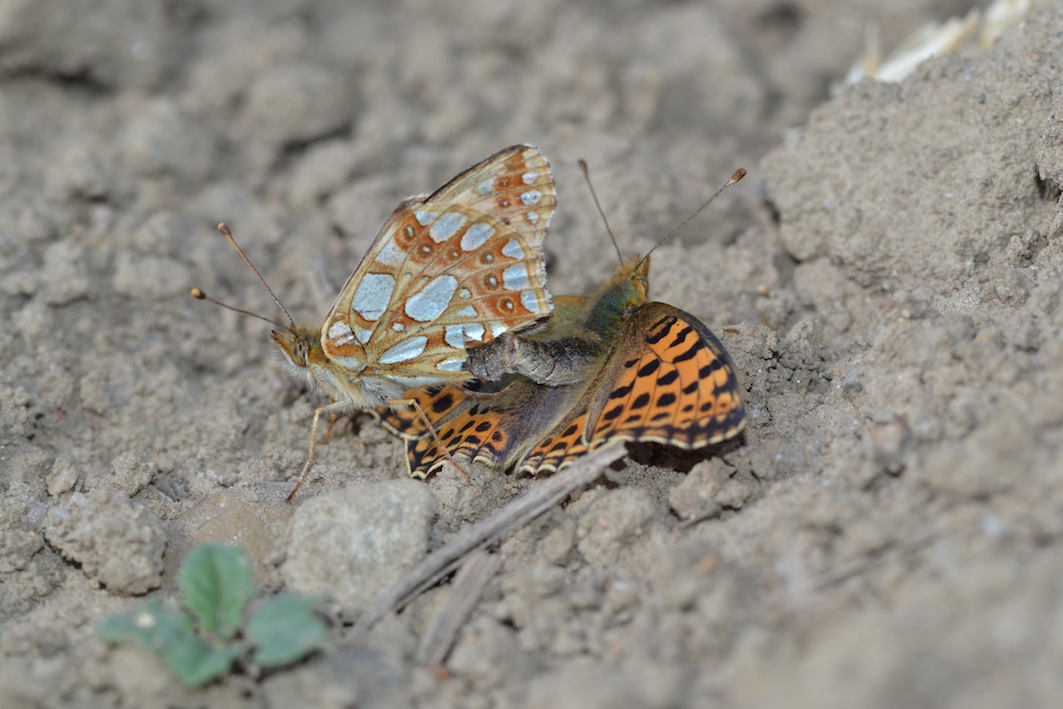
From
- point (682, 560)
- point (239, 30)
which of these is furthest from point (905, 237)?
point (239, 30)

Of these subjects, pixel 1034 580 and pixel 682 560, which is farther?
pixel 682 560

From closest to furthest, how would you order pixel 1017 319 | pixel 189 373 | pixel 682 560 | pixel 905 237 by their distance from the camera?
pixel 682 560 → pixel 1017 319 → pixel 905 237 → pixel 189 373

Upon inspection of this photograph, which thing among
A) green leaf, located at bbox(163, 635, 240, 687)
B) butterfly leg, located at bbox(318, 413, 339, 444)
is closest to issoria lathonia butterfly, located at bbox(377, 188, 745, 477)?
butterfly leg, located at bbox(318, 413, 339, 444)

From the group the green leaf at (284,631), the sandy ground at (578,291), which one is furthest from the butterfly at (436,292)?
the green leaf at (284,631)

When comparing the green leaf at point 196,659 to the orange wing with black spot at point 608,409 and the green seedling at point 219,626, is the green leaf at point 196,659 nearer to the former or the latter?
the green seedling at point 219,626

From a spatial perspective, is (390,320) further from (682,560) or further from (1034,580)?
(1034,580)

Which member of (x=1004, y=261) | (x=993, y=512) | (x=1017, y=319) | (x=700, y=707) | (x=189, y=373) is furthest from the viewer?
(x=189, y=373)

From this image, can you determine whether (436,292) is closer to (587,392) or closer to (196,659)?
(587,392)

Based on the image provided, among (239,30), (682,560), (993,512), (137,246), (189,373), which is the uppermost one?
(239,30)
